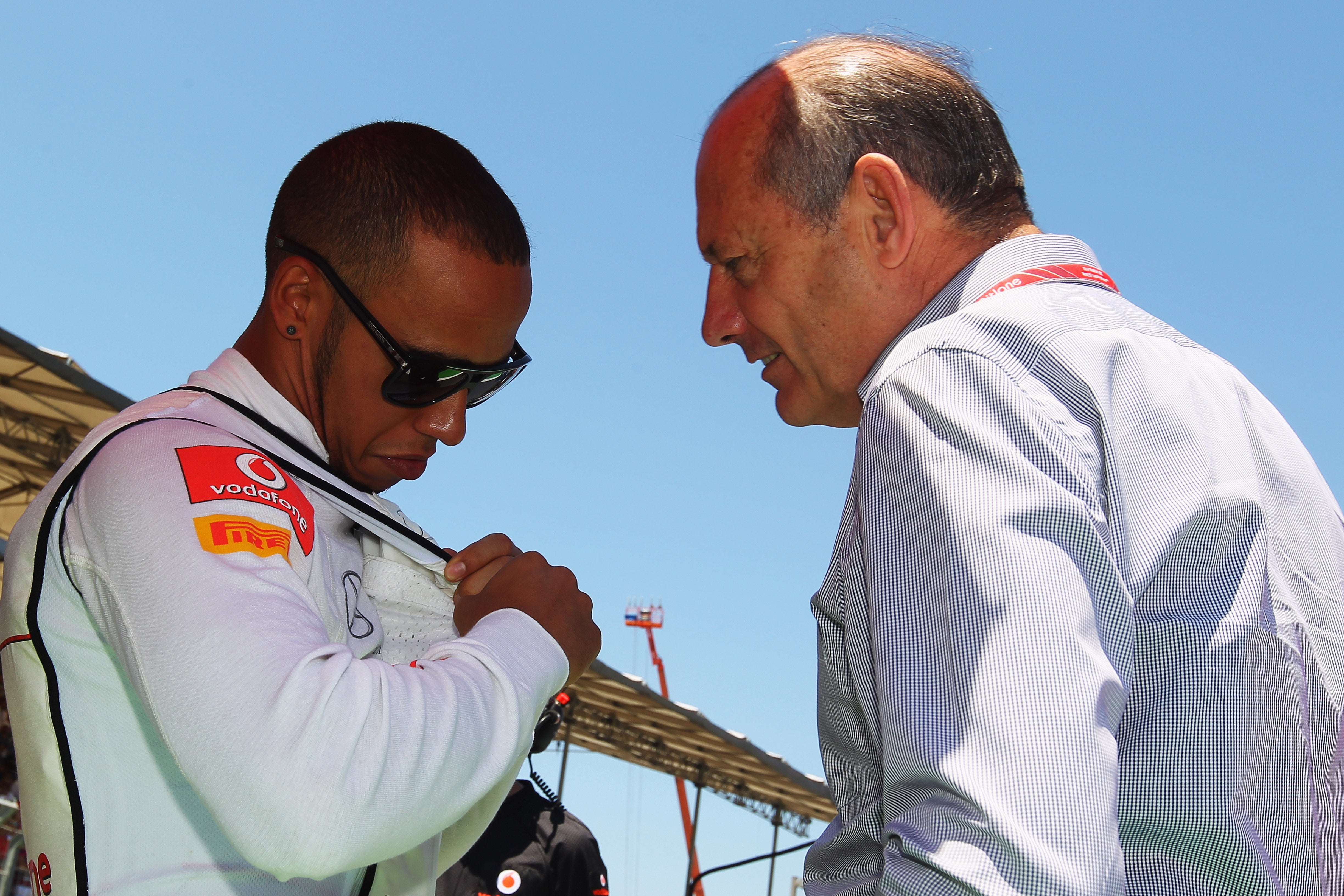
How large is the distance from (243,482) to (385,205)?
63 cm

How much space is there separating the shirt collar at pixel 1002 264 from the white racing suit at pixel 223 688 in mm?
647

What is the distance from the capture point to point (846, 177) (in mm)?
1618

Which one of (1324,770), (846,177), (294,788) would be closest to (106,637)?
(294,788)

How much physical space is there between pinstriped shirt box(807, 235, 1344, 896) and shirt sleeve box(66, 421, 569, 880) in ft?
1.48

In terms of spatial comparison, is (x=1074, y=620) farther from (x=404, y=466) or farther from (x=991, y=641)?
(x=404, y=466)

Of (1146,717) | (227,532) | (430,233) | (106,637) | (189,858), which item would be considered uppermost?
(430,233)

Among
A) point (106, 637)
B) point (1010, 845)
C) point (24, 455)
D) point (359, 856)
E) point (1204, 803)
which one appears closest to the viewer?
point (1010, 845)

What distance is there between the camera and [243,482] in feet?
4.47

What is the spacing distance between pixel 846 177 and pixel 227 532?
93 centimetres

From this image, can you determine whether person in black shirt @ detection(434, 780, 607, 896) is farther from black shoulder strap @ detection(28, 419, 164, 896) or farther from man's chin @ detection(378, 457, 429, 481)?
black shoulder strap @ detection(28, 419, 164, 896)

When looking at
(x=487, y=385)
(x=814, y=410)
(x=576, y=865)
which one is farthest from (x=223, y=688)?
(x=576, y=865)

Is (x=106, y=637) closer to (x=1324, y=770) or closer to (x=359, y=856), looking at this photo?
(x=359, y=856)

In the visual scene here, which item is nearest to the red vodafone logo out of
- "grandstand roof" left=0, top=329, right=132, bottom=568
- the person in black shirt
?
the person in black shirt

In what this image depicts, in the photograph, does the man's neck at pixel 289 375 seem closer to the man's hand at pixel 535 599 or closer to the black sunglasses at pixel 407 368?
the black sunglasses at pixel 407 368
